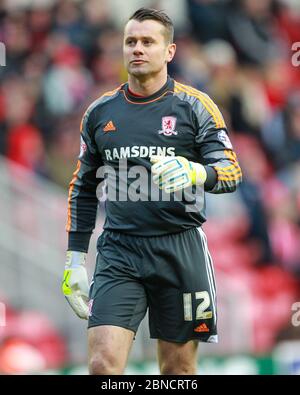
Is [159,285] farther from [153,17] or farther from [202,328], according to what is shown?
[153,17]

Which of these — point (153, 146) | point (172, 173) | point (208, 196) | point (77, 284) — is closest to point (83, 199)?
point (77, 284)

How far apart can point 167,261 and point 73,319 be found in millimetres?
4132

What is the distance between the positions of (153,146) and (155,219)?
1.42ft

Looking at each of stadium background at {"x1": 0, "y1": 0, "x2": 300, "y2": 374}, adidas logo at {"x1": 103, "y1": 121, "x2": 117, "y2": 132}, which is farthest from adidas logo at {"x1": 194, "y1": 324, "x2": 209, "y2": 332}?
stadium background at {"x1": 0, "y1": 0, "x2": 300, "y2": 374}

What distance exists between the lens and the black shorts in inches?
263

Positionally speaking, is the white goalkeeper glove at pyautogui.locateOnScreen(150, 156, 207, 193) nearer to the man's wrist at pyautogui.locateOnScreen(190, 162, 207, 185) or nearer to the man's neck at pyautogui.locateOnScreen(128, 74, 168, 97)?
the man's wrist at pyautogui.locateOnScreen(190, 162, 207, 185)

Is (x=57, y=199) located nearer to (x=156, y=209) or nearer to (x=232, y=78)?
(x=232, y=78)

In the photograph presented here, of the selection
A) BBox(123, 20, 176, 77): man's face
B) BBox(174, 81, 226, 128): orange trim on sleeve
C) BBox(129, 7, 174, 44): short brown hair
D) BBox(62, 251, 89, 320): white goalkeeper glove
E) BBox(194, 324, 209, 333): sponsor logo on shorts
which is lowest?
BBox(194, 324, 209, 333): sponsor logo on shorts

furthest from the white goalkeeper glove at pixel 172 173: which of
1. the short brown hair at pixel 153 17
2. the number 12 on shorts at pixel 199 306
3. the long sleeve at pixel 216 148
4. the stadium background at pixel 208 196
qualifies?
the stadium background at pixel 208 196

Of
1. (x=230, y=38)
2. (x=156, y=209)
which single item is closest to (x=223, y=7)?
(x=230, y=38)

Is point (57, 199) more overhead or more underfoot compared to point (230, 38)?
more underfoot

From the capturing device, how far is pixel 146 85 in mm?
6840

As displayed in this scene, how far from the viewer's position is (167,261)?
6.75 m

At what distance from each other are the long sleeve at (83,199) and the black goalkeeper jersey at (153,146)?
14 cm
